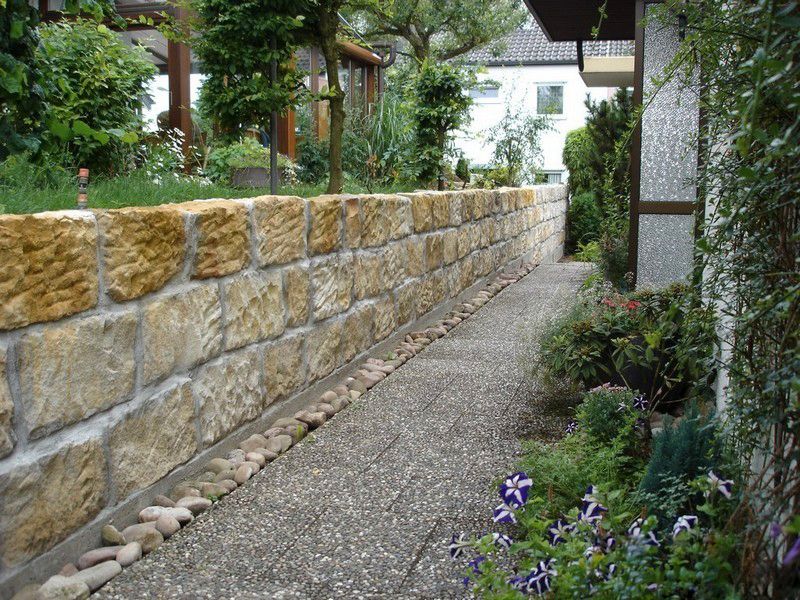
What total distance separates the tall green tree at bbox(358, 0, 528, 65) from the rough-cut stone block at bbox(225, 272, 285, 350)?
17.0 metres

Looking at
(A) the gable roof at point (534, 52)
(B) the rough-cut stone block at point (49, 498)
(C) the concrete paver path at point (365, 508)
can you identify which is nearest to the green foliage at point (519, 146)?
(C) the concrete paver path at point (365, 508)

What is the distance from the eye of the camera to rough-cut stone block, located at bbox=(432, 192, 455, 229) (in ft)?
23.6

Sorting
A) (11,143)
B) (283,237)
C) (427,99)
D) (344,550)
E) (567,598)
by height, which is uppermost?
(427,99)

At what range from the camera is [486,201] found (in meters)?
9.17

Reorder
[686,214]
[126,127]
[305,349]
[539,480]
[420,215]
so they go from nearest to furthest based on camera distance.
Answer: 1. [539,480]
2. [305,349]
3. [126,127]
4. [686,214]
5. [420,215]

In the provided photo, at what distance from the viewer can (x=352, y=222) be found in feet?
17.2

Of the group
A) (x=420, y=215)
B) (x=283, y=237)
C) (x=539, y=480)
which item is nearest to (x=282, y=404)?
(x=283, y=237)

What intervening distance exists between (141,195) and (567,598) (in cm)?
319

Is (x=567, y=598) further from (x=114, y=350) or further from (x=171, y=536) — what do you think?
(x=114, y=350)

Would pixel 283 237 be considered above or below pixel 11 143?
below

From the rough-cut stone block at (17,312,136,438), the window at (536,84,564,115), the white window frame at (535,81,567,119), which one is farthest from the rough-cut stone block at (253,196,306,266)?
the window at (536,84,564,115)

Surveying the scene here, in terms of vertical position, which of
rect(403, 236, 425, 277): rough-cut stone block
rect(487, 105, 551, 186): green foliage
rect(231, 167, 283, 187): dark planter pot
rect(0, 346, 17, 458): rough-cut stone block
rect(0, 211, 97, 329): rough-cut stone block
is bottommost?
rect(0, 346, 17, 458): rough-cut stone block

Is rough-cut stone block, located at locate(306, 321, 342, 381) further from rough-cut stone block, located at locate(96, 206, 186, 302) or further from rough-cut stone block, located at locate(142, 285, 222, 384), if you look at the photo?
rough-cut stone block, located at locate(96, 206, 186, 302)

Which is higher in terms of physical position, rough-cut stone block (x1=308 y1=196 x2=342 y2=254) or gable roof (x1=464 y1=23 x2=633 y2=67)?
gable roof (x1=464 y1=23 x2=633 y2=67)
